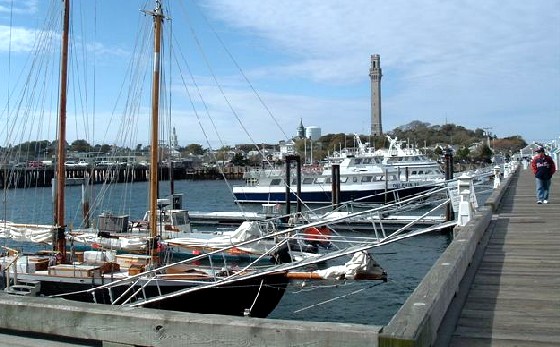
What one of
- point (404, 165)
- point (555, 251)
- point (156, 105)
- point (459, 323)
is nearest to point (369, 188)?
point (404, 165)

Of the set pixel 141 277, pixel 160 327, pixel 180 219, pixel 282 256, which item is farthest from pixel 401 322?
pixel 180 219

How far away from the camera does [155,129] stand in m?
19.6

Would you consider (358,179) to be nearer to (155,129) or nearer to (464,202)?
(155,129)

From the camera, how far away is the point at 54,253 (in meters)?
18.9

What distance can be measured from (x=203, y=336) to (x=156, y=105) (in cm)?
1642

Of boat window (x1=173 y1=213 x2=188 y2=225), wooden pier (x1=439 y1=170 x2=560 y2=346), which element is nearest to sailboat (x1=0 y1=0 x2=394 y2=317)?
wooden pier (x1=439 y1=170 x2=560 y2=346)

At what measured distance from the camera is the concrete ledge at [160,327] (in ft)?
11.8

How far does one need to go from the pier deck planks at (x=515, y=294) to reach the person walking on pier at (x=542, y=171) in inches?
218

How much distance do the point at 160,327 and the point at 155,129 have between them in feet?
53.2

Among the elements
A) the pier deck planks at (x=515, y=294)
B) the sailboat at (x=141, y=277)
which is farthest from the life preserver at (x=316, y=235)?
the pier deck planks at (x=515, y=294)

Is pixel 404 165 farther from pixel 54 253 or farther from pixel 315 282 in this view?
pixel 54 253

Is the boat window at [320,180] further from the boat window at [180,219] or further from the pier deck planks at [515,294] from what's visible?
the pier deck planks at [515,294]

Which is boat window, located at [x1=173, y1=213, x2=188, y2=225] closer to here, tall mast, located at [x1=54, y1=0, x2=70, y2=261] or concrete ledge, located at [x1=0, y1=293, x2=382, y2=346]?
tall mast, located at [x1=54, y1=0, x2=70, y2=261]

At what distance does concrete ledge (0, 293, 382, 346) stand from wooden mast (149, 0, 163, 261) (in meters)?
14.2
